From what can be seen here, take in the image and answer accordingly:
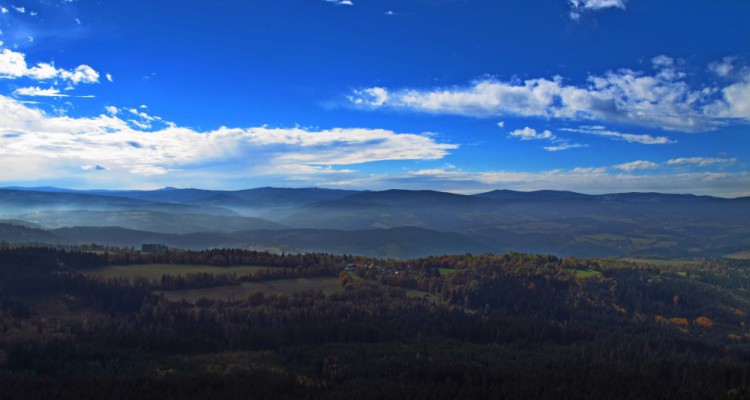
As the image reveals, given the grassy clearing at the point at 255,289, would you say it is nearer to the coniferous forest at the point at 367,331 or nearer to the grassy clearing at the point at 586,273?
the coniferous forest at the point at 367,331

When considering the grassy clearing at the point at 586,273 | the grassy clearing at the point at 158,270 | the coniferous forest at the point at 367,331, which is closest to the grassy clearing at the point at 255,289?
the coniferous forest at the point at 367,331

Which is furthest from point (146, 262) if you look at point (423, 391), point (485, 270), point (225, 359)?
point (423, 391)

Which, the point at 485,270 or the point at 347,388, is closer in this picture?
the point at 347,388

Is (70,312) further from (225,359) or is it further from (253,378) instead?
(253,378)

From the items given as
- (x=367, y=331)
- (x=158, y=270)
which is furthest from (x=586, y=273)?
(x=158, y=270)

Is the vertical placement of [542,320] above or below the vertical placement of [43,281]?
below

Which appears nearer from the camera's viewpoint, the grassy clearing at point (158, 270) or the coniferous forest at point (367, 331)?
the coniferous forest at point (367, 331)

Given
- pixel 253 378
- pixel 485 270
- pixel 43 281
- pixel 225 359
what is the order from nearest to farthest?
pixel 253 378, pixel 225 359, pixel 43 281, pixel 485 270
